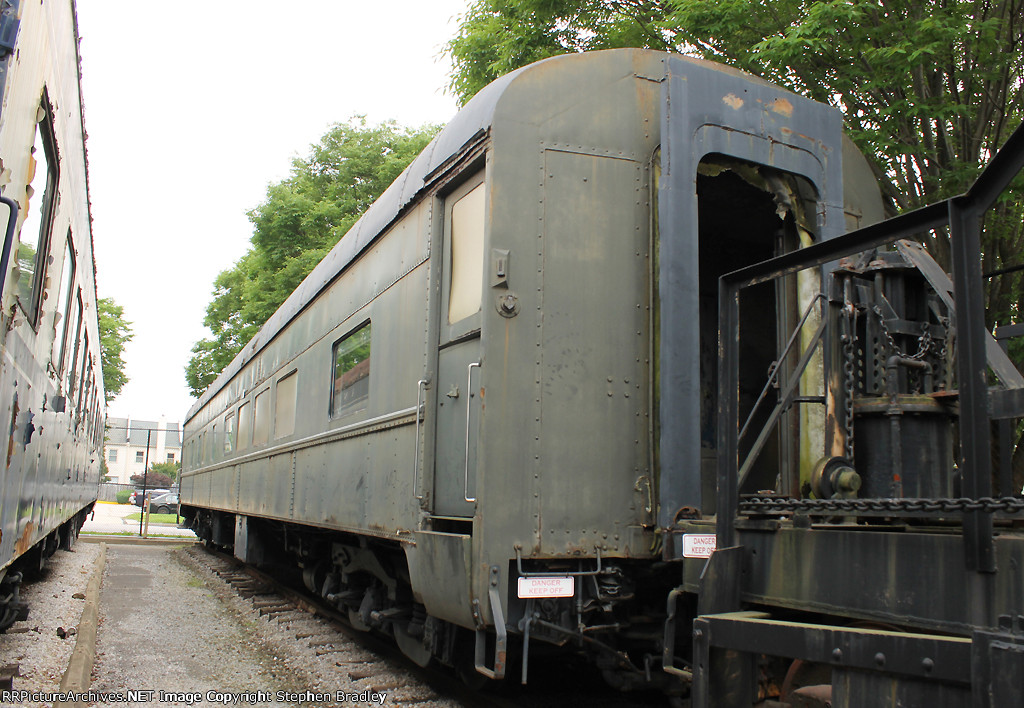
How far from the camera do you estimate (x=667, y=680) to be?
4402 mm

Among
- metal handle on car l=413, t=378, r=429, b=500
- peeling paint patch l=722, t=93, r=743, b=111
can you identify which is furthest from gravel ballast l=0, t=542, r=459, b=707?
peeling paint patch l=722, t=93, r=743, b=111

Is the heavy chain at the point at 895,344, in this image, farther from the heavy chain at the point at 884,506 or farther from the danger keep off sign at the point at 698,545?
the danger keep off sign at the point at 698,545

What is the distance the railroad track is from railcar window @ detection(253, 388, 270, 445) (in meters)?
2.39

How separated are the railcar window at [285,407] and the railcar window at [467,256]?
410 cm

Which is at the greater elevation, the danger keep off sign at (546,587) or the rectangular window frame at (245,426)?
the rectangular window frame at (245,426)

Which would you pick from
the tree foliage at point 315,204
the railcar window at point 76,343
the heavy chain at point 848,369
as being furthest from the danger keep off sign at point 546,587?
the tree foliage at point 315,204

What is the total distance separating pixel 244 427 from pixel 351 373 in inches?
224

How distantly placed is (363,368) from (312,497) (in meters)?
1.53

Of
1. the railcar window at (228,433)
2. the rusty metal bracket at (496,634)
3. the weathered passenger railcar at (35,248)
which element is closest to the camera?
the weathered passenger railcar at (35,248)

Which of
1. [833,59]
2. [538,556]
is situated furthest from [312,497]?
[833,59]

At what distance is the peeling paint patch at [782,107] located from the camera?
4.66m

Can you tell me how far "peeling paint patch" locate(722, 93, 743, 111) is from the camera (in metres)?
4.49

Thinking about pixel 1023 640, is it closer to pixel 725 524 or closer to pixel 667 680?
pixel 725 524

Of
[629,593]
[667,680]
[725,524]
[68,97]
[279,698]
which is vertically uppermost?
[68,97]
